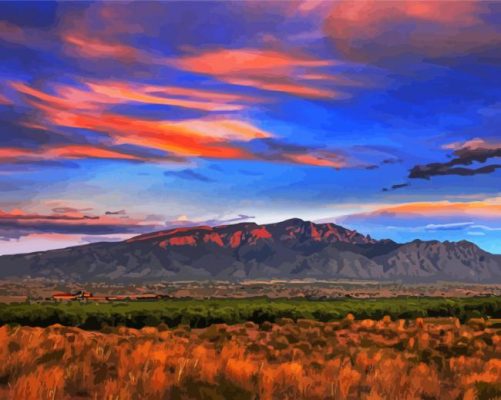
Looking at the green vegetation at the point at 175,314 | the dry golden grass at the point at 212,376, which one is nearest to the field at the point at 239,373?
the dry golden grass at the point at 212,376

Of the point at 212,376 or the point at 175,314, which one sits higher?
the point at 212,376

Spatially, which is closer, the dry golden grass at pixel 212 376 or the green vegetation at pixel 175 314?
the dry golden grass at pixel 212 376

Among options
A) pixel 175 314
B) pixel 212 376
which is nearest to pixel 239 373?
pixel 212 376

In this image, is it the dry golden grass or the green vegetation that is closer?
the dry golden grass

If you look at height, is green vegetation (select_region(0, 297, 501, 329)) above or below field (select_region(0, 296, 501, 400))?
below

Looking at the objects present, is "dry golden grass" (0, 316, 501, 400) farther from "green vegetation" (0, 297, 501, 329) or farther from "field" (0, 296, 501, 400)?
"green vegetation" (0, 297, 501, 329)

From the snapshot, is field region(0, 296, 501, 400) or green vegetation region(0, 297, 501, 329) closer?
field region(0, 296, 501, 400)

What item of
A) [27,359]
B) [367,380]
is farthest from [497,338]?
[27,359]

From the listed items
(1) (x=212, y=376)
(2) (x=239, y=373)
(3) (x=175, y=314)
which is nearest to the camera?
(1) (x=212, y=376)

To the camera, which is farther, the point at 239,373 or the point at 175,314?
the point at 175,314

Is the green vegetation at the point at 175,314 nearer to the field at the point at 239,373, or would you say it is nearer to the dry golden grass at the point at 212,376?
the field at the point at 239,373

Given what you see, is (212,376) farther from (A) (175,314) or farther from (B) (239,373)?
(A) (175,314)

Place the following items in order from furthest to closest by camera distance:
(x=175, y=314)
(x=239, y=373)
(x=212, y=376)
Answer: (x=175, y=314)
(x=239, y=373)
(x=212, y=376)

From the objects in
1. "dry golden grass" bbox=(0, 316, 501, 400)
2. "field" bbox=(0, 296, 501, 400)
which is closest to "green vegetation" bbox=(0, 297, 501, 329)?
"field" bbox=(0, 296, 501, 400)
